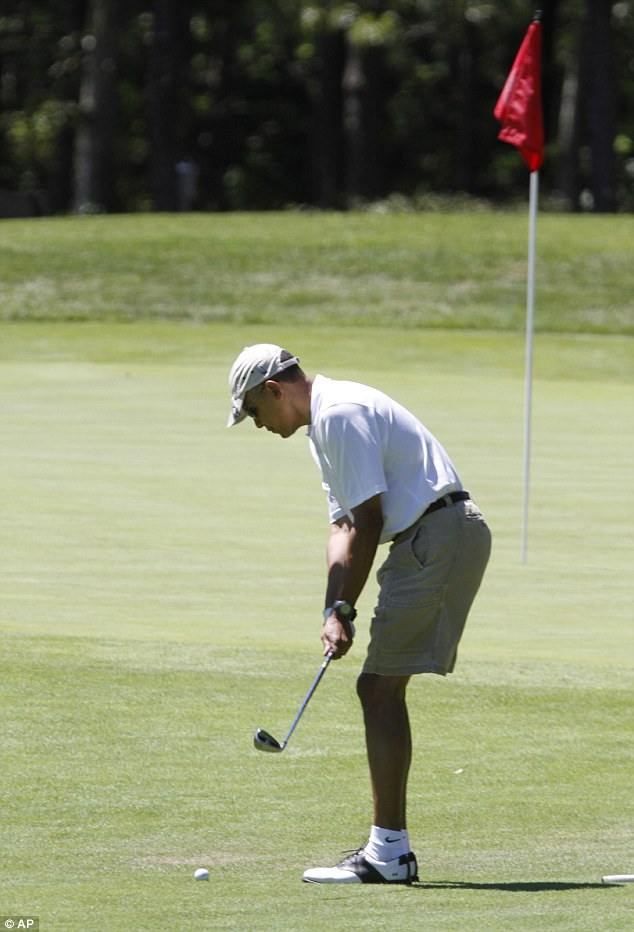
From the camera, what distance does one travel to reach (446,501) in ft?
17.1

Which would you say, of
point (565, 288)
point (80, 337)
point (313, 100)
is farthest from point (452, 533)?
point (313, 100)

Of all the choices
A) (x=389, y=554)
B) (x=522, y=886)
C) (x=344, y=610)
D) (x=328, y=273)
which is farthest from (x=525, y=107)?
(x=328, y=273)

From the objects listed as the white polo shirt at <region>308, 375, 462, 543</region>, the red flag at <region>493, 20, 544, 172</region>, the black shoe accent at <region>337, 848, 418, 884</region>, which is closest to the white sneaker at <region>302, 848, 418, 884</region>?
the black shoe accent at <region>337, 848, 418, 884</region>

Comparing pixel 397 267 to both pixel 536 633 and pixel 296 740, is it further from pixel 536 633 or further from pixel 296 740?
pixel 296 740

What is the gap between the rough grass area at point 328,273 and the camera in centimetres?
2661

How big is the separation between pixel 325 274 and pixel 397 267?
122cm

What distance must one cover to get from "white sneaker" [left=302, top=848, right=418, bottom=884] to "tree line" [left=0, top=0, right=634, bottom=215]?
3360 cm

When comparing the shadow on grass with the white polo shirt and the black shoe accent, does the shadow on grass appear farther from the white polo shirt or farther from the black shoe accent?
the white polo shirt

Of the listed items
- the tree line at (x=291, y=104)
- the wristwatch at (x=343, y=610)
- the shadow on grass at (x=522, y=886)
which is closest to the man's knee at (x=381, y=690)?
the wristwatch at (x=343, y=610)

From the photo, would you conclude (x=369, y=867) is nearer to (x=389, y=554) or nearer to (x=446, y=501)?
(x=389, y=554)

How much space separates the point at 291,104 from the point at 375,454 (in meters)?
54.5

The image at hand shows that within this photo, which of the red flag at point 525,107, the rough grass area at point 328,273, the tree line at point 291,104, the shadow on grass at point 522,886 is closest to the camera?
the shadow on grass at point 522,886

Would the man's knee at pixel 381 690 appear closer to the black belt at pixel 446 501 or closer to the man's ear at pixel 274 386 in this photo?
the black belt at pixel 446 501

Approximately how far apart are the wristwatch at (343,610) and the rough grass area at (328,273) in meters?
20.7
